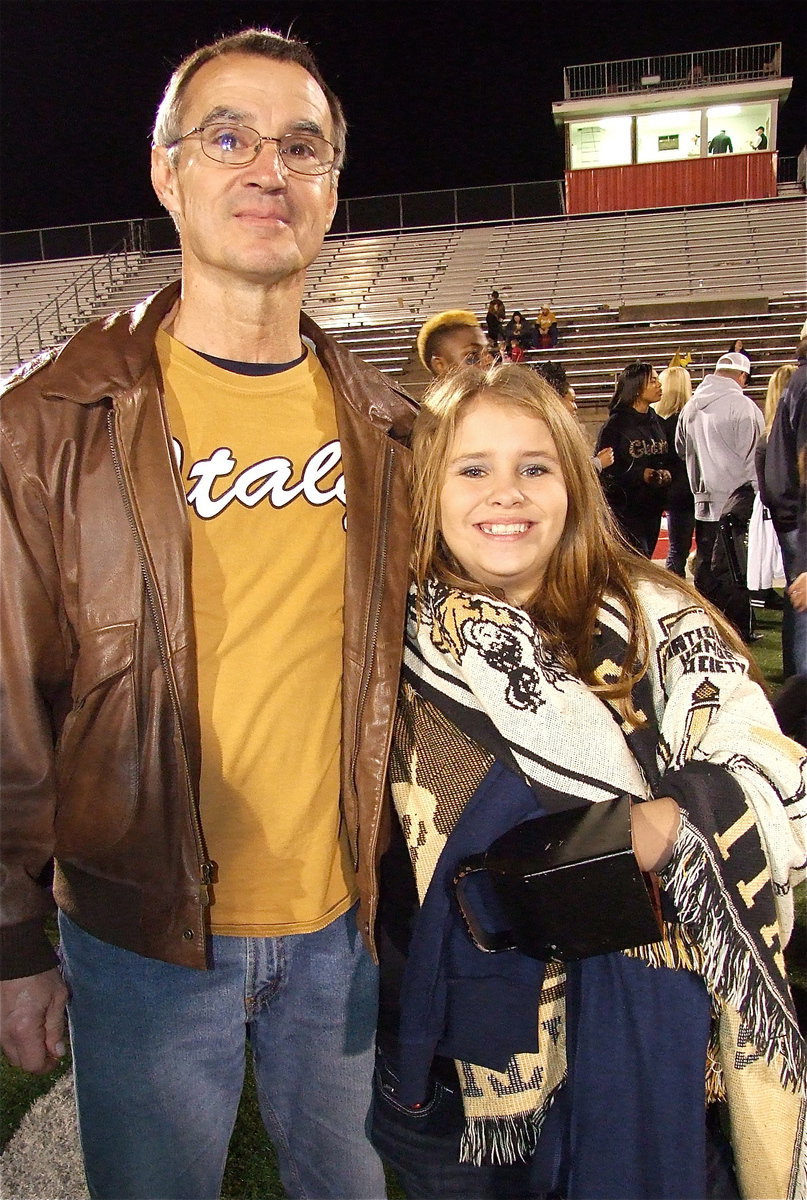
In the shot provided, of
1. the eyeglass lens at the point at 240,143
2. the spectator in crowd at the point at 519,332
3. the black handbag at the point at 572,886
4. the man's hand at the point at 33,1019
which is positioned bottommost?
the spectator in crowd at the point at 519,332

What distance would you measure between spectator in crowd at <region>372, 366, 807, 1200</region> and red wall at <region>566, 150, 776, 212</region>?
2271 centimetres

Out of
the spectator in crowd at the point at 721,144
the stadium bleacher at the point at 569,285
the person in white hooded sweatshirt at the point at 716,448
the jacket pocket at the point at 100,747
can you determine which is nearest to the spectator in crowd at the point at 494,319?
the stadium bleacher at the point at 569,285

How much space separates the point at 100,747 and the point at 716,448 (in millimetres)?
5089

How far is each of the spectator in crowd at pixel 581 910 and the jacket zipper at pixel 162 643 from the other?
1.03 ft

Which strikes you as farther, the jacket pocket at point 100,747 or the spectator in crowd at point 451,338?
the spectator in crowd at point 451,338

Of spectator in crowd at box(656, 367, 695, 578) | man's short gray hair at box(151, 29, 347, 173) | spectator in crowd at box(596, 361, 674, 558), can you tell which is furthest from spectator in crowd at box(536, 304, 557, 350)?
man's short gray hair at box(151, 29, 347, 173)

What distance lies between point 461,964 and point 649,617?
24.9 inches

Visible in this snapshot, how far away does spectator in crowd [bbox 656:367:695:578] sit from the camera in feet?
19.6

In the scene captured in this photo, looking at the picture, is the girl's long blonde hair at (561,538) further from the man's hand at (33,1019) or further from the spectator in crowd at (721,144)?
the spectator in crowd at (721,144)

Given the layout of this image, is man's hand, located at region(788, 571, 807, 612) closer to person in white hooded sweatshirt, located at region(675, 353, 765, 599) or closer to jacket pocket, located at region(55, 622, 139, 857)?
person in white hooded sweatshirt, located at region(675, 353, 765, 599)

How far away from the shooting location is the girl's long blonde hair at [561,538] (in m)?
1.45

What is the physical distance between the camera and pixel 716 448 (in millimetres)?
5512

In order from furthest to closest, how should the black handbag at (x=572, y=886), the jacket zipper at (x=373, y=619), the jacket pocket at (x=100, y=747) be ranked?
the jacket zipper at (x=373, y=619) < the jacket pocket at (x=100, y=747) < the black handbag at (x=572, y=886)

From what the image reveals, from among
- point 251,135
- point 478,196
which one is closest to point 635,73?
point 478,196
